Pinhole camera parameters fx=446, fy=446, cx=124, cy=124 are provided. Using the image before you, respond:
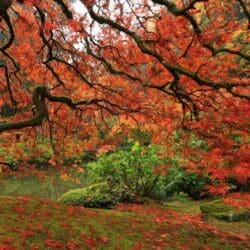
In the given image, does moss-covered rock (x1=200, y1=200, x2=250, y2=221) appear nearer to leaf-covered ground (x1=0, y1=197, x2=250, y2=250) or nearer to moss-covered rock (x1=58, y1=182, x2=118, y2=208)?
leaf-covered ground (x1=0, y1=197, x2=250, y2=250)

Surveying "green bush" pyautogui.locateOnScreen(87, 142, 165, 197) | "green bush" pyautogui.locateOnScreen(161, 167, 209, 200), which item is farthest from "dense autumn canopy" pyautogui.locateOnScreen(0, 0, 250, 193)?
"green bush" pyautogui.locateOnScreen(161, 167, 209, 200)

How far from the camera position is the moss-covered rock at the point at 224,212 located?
457 inches

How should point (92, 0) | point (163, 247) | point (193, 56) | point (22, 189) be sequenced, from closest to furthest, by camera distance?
point (92, 0) < point (163, 247) < point (193, 56) < point (22, 189)

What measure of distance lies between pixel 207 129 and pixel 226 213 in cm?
→ 512

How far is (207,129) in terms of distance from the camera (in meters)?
7.30

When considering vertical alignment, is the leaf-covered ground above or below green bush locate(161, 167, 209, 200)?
below

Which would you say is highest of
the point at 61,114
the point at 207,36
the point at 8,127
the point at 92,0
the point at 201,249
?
the point at 92,0

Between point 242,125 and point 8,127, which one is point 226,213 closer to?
point 242,125

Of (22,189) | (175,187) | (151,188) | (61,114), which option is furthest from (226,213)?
(22,189)

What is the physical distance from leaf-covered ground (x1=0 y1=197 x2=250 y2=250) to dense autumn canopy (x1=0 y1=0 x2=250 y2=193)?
3.60 ft

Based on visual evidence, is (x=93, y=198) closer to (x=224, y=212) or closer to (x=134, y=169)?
(x=134, y=169)

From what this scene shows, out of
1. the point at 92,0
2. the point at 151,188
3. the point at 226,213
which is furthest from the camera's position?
the point at 151,188

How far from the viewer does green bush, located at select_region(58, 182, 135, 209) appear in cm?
1192

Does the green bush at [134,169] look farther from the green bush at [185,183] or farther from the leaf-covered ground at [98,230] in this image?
the leaf-covered ground at [98,230]
